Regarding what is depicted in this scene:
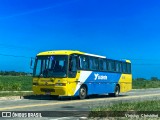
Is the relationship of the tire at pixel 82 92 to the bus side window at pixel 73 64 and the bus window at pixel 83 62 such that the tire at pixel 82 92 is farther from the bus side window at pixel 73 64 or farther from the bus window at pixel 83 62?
the bus side window at pixel 73 64

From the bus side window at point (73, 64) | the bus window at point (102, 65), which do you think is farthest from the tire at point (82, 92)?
the bus window at point (102, 65)

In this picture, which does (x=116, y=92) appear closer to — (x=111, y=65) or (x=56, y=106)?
(x=111, y=65)

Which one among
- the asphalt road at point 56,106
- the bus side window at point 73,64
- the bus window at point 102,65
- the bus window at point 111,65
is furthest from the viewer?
the bus window at point 111,65

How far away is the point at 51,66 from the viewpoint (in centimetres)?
2670

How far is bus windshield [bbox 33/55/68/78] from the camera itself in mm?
26344

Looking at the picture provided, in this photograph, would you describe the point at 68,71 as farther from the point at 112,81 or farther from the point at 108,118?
the point at 108,118

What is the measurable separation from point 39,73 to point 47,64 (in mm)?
757

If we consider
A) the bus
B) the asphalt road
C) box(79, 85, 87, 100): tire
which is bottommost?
the asphalt road

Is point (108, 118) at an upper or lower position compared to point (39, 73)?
lower

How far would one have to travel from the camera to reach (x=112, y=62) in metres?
32.8

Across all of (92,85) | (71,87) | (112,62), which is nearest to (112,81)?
(112,62)

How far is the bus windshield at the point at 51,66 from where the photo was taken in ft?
86.4

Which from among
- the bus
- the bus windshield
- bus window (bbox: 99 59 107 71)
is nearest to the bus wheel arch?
the bus

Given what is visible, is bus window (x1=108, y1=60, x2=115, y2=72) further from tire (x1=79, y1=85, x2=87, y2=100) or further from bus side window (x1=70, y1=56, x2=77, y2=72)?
bus side window (x1=70, y1=56, x2=77, y2=72)
